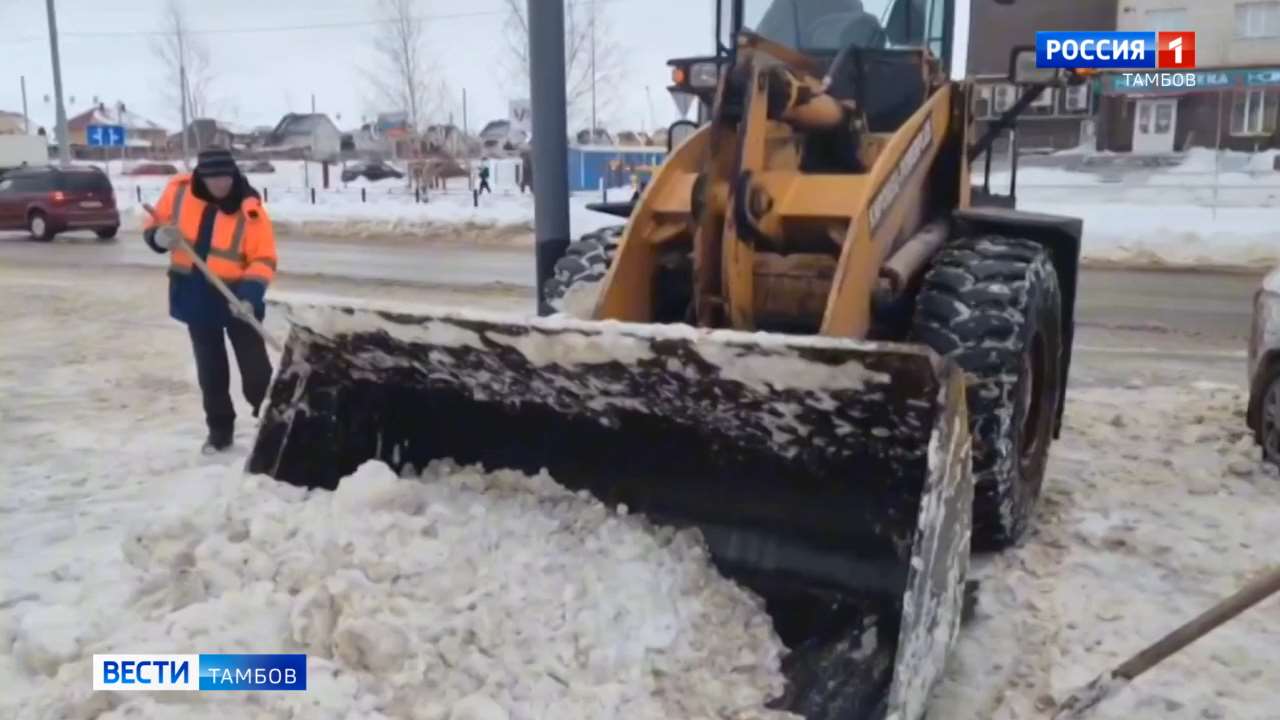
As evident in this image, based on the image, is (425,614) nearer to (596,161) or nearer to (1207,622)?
(1207,622)

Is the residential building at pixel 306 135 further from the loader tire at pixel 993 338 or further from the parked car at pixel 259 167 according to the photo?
the loader tire at pixel 993 338

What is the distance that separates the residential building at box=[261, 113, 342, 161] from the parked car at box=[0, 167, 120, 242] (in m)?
52.6

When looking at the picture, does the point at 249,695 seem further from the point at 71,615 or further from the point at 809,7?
the point at 809,7

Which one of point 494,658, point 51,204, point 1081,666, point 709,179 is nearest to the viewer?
point 494,658

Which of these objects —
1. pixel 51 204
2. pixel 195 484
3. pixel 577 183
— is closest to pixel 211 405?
pixel 195 484

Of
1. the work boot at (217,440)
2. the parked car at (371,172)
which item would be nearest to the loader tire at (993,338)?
the work boot at (217,440)

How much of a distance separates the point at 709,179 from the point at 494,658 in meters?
1.92

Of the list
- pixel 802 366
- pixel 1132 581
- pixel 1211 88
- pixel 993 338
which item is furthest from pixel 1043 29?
pixel 802 366

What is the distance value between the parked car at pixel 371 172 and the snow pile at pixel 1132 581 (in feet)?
145

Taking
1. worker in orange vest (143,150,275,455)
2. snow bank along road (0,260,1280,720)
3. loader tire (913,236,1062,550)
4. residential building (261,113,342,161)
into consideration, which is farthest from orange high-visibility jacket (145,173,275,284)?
residential building (261,113,342,161)

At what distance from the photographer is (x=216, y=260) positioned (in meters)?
6.36

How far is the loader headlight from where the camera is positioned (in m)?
4.93

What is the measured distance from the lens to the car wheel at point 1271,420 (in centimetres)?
590

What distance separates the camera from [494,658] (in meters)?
3.45
